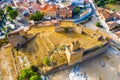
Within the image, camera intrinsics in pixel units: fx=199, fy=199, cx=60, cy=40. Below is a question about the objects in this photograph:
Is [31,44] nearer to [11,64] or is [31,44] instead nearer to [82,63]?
[11,64]

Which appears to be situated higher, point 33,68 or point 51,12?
point 51,12

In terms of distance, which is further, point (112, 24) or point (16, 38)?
point (112, 24)

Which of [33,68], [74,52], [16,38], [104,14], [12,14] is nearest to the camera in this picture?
[33,68]

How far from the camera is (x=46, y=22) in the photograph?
42.8 m

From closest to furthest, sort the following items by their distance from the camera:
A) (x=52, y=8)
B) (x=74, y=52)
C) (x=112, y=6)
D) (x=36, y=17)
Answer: (x=74, y=52) < (x=36, y=17) < (x=52, y=8) < (x=112, y=6)

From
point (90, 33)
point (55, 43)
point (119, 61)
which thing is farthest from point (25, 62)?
point (119, 61)

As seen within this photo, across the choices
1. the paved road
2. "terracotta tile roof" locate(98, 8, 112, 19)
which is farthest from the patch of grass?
the paved road

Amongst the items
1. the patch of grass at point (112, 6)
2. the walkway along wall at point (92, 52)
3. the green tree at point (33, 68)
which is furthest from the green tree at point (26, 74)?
the patch of grass at point (112, 6)

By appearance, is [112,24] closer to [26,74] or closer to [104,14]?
[104,14]

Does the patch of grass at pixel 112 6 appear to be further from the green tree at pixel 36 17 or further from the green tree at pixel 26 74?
the green tree at pixel 26 74

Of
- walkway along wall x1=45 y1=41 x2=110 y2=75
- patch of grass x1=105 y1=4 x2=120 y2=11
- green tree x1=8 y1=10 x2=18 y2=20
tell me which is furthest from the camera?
patch of grass x1=105 y1=4 x2=120 y2=11

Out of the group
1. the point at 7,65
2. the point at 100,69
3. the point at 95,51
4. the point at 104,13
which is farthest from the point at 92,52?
the point at 7,65

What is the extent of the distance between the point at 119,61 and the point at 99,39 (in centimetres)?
545

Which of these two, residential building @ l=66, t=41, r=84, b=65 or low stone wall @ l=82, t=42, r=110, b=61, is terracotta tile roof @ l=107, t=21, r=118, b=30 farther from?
residential building @ l=66, t=41, r=84, b=65
